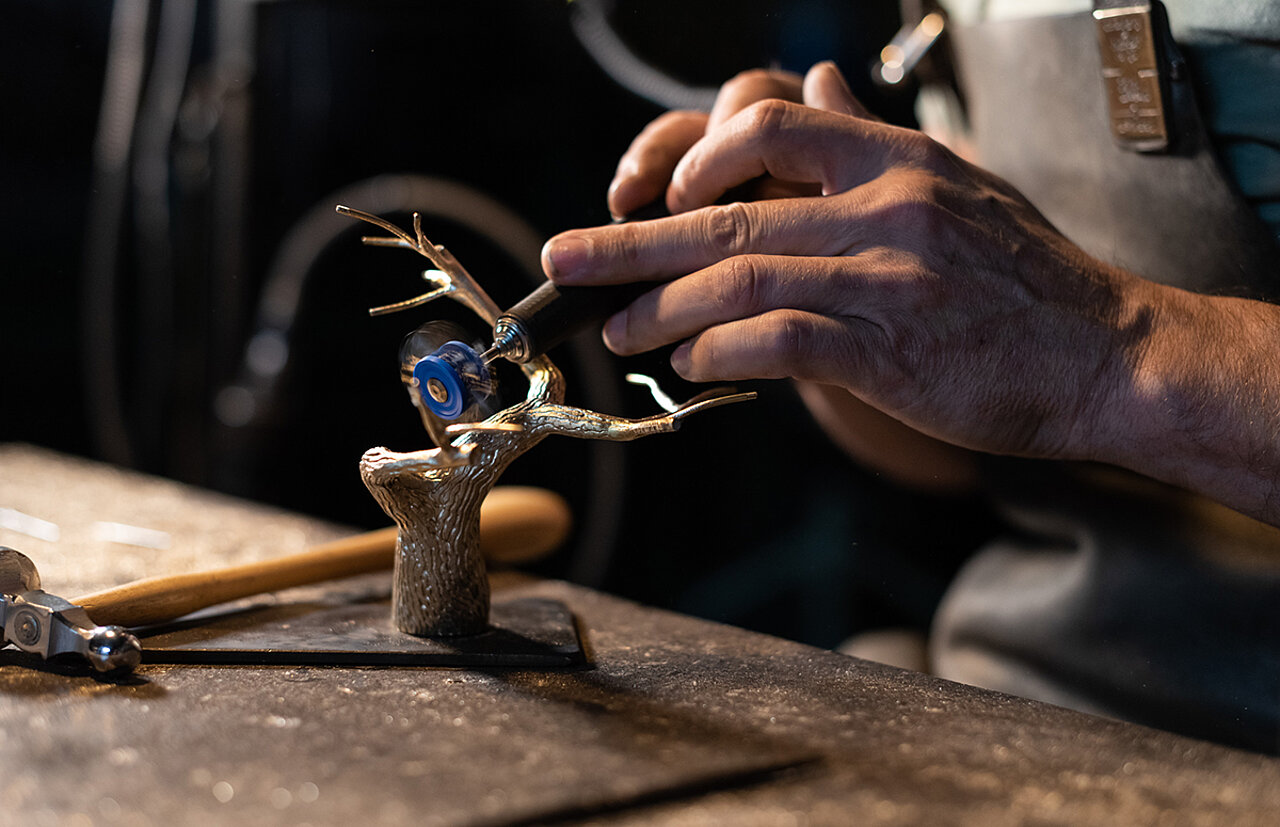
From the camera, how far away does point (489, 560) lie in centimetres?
85

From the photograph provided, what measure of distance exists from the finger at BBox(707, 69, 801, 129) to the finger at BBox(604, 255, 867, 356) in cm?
22

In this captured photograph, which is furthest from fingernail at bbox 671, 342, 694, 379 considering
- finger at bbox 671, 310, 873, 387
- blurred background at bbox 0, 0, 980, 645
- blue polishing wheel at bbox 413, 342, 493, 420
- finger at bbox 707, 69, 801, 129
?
blurred background at bbox 0, 0, 980, 645

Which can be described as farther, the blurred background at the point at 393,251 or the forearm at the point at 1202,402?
the blurred background at the point at 393,251

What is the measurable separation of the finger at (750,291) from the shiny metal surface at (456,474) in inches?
2.1

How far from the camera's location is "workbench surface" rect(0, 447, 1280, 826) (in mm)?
404

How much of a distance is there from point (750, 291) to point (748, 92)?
0.30m

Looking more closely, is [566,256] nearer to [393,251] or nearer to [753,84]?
[753,84]

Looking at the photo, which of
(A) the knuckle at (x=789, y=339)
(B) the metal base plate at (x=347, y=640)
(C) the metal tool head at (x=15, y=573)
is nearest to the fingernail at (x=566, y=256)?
(A) the knuckle at (x=789, y=339)

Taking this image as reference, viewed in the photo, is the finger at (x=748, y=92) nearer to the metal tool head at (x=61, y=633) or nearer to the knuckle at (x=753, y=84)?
the knuckle at (x=753, y=84)

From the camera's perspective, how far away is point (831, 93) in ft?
2.50

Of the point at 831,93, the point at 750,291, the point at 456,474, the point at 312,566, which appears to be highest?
the point at 831,93

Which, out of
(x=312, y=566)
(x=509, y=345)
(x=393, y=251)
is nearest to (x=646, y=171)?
(x=509, y=345)

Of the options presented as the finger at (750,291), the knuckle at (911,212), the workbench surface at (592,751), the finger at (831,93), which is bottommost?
the workbench surface at (592,751)

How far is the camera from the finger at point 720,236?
0.62 metres
